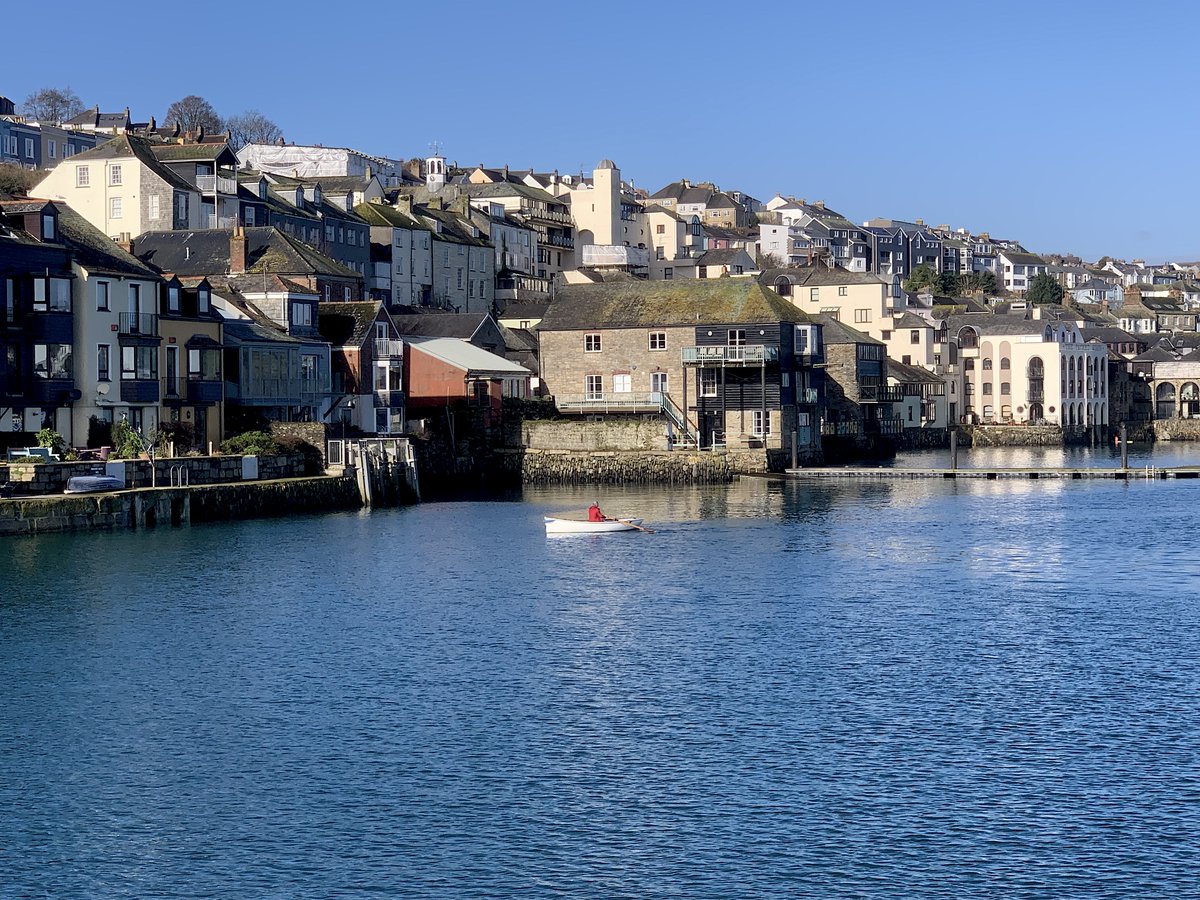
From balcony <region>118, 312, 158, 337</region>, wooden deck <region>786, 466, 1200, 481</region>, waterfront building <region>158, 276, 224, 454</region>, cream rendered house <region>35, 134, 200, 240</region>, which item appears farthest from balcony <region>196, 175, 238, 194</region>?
wooden deck <region>786, 466, 1200, 481</region>

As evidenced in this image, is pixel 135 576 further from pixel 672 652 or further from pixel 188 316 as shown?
pixel 188 316

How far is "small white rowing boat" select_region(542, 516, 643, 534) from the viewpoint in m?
66.7

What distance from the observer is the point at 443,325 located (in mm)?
107812

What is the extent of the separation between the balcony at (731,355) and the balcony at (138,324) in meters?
35.1

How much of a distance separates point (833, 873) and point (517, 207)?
448 ft

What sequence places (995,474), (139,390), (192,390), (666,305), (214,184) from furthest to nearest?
1. (214,184)
2. (666,305)
3. (995,474)
4. (192,390)
5. (139,390)

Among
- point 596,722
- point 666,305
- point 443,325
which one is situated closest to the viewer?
point 596,722

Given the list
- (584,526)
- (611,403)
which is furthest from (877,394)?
(584,526)

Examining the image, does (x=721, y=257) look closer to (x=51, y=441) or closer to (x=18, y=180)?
(x=18, y=180)

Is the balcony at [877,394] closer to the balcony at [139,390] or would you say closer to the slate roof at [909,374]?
the slate roof at [909,374]

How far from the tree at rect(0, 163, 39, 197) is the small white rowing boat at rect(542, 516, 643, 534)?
65.6 m

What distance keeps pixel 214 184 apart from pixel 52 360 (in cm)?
4139

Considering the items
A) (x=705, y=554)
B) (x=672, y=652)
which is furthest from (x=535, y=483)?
(x=672, y=652)

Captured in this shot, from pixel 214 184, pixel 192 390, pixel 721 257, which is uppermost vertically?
pixel 721 257
